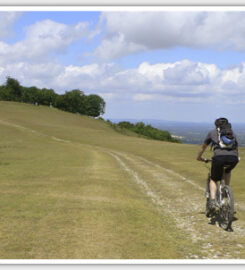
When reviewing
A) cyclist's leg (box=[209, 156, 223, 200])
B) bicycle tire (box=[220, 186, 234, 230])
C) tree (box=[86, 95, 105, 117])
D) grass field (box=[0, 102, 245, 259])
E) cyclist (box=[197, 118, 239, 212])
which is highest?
tree (box=[86, 95, 105, 117])

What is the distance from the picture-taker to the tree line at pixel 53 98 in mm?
163250

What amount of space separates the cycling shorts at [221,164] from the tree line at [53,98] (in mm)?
155308

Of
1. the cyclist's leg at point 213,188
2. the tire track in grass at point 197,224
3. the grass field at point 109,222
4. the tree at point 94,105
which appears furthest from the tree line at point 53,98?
the cyclist's leg at point 213,188

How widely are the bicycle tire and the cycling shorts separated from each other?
52cm

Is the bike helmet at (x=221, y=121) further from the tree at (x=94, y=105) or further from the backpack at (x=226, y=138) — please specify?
the tree at (x=94, y=105)

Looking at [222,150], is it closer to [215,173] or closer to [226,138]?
[226,138]

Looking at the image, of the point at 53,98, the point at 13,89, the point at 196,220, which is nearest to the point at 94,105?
the point at 53,98

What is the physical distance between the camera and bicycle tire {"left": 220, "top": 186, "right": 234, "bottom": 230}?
32.2ft

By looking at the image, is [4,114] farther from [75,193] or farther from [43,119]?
[75,193]

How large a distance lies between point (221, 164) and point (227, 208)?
4.33 feet

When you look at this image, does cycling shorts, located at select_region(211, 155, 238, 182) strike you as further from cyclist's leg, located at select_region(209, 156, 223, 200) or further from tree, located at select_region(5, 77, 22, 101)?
tree, located at select_region(5, 77, 22, 101)

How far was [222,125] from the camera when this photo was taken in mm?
10461

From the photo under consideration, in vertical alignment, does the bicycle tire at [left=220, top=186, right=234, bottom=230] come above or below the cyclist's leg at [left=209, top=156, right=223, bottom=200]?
below

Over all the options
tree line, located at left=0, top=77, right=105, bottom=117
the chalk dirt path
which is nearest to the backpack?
the chalk dirt path
